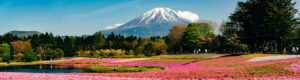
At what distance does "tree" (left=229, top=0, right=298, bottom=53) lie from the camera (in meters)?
48.6

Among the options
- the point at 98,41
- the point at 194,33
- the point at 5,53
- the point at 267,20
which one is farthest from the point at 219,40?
the point at 5,53

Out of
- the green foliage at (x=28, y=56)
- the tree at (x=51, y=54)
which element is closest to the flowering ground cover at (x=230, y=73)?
the green foliage at (x=28, y=56)

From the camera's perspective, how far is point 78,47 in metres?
123

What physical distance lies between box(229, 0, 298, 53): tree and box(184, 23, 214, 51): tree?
38.1 meters

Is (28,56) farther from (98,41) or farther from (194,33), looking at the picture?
(194,33)

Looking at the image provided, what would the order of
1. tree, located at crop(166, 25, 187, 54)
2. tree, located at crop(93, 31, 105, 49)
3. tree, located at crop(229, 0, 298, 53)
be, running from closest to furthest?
1. tree, located at crop(229, 0, 298, 53)
2. tree, located at crop(166, 25, 187, 54)
3. tree, located at crop(93, 31, 105, 49)

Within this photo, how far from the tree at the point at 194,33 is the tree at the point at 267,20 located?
125ft

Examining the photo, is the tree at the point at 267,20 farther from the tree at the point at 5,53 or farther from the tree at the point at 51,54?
the tree at the point at 5,53

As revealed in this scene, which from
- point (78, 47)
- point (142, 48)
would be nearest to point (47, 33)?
point (78, 47)

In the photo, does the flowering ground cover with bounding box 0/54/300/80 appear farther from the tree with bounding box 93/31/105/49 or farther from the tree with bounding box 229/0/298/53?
the tree with bounding box 93/31/105/49

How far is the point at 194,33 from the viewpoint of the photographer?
9531 cm

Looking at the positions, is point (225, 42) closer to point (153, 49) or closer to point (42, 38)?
point (153, 49)

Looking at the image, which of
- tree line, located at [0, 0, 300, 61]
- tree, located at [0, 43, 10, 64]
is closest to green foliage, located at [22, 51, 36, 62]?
tree line, located at [0, 0, 300, 61]

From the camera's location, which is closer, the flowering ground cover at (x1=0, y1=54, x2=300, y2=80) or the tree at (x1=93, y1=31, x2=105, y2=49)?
the flowering ground cover at (x1=0, y1=54, x2=300, y2=80)
